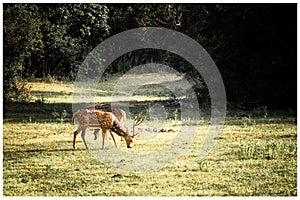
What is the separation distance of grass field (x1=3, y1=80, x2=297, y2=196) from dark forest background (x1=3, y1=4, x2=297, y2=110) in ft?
1.20

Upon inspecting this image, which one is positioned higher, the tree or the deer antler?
the tree

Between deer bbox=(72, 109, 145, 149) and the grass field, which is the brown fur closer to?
deer bbox=(72, 109, 145, 149)

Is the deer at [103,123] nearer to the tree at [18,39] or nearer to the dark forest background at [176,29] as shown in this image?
the dark forest background at [176,29]

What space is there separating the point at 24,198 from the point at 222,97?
3963mm

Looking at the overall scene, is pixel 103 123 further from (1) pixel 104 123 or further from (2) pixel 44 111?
(2) pixel 44 111

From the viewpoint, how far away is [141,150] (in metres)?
6.86

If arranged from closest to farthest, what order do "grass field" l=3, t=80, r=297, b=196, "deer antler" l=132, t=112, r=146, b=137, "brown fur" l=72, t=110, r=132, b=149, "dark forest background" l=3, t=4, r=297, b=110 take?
"grass field" l=3, t=80, r=297, b=196
"brown fur" l=72, t=110, r=132, b=149
"deer antler" l=132, t=112, r=146, b=137
"dark forest background" l=3, t=4, r=297, b=110

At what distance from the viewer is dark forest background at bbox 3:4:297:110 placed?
7324 millimetres

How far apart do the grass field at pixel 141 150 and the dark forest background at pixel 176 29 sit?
37cm

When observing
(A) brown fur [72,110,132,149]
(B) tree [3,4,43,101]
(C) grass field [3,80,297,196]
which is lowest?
(C) grass field [3,80,297,196]

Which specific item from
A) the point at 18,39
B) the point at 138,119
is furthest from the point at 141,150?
the point at 18,39

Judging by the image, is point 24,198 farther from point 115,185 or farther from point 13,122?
point 13,122

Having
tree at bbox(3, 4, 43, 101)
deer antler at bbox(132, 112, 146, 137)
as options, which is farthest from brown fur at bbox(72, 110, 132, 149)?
tree at bbox(3, 4, 43, 101)

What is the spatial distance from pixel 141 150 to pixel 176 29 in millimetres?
1905
